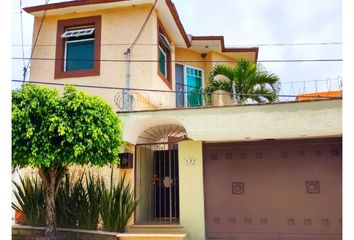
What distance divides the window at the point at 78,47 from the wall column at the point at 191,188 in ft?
17.6

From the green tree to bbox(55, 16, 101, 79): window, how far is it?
5258 millimetres

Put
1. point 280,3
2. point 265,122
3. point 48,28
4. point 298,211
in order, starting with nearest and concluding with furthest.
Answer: point 265,122, point 298,211, point 280,3, point 48,28

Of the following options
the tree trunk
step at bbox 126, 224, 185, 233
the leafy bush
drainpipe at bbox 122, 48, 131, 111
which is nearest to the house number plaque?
step at bbox 126, 224, 185, 233

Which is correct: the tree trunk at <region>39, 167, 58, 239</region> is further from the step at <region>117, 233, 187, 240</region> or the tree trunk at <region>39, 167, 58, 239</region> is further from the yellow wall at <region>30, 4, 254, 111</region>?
the yellow wall at <region>30, 4, 254, 111</region>

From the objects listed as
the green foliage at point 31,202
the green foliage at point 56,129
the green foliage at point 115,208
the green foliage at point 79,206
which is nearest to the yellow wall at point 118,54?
the green foliage at point 115,208

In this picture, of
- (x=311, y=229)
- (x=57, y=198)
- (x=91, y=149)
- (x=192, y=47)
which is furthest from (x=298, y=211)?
(x=192, y=47)

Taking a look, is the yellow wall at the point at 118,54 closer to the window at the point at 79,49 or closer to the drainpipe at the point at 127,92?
the drainpipe at the point at 127,92

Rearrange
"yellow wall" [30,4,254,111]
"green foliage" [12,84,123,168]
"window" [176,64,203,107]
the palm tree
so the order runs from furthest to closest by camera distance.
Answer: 1. "window" [176,64,203,107]
2. the palm tree
3. "yellow wall" [30,4,254,111]
4. "green foliage" [12,84,123,168]

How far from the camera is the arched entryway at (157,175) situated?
12.7m

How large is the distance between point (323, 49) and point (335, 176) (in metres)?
6.43

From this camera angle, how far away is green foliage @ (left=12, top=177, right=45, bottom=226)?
36.1 ft

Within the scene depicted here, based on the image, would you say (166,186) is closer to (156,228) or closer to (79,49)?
(156,228)

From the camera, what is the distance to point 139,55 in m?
14.1
